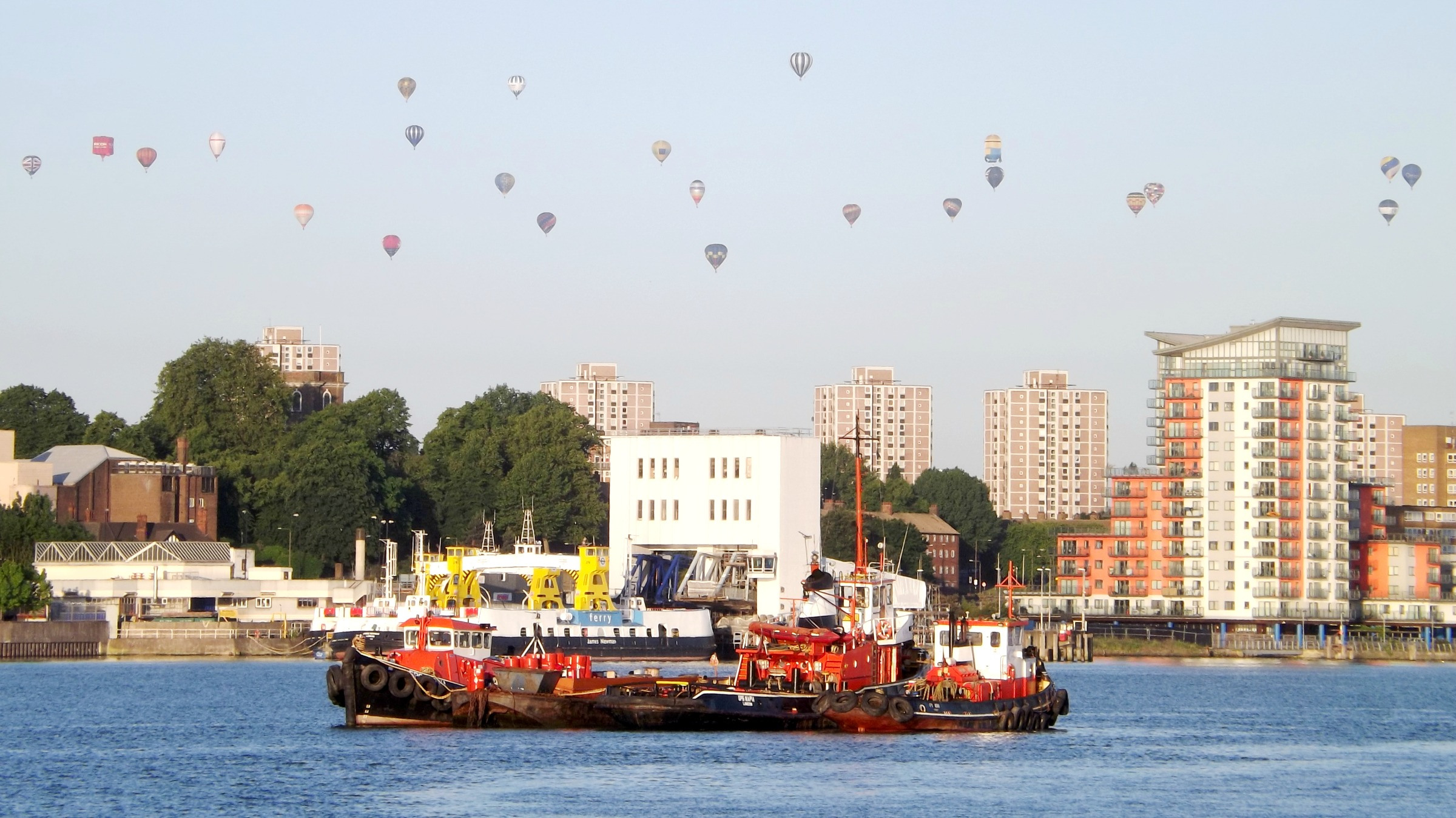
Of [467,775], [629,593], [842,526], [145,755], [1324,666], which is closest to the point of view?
[467,775]

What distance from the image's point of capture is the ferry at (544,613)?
103 m

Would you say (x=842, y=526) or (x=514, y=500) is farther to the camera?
(x=842, y=526)

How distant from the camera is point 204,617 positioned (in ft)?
404

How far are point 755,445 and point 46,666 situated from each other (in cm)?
4100

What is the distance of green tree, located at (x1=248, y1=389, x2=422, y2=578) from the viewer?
147m

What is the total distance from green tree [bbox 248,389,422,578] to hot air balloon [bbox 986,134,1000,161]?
5294 centimetres

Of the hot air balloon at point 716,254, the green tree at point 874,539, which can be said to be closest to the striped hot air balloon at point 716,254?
the hot air balloon at point 716,254

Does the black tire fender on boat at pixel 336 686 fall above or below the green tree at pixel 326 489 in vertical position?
below

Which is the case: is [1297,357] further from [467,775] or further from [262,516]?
[467,775]

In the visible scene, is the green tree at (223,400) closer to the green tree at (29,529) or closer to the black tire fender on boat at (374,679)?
the green tree at (29,529)

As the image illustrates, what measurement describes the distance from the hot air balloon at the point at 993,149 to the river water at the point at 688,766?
152ft

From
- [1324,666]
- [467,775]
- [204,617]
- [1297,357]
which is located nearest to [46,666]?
[204,617]

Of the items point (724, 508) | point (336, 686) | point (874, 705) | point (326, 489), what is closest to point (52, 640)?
point (326, 489)

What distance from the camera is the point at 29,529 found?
416 feet
